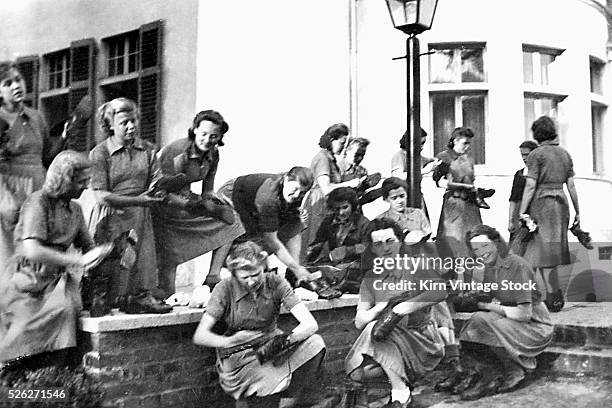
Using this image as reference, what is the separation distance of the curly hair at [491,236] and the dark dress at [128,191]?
1.65m

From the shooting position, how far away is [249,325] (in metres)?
3.32

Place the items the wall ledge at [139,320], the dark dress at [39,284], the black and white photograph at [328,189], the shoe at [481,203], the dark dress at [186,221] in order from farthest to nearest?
the shoe at [481,203]
the dark dress at [186,221]
the black and white photograph at [328,189]
the dark dress at [39,284]
the wall ledge at [139,320]

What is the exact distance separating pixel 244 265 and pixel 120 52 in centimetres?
133

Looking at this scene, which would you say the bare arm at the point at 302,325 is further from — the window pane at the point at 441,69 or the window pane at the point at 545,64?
the window pane at the point at 545,64

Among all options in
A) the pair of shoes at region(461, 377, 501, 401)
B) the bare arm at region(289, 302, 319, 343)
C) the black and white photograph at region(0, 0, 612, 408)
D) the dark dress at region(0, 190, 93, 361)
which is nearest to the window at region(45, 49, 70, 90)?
the black and white photograph at region(0, 0, 612, 408)

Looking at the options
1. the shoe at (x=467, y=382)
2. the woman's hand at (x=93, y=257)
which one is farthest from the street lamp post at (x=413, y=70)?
the woman's hand at (x=93, y=257)

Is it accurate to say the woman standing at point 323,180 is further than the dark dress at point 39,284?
Yes

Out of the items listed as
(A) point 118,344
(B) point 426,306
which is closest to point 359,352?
(B) point 426,306

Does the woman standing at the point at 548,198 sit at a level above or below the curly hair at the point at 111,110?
below

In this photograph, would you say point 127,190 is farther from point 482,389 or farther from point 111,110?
point 482,389

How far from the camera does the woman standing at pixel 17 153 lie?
133 inches

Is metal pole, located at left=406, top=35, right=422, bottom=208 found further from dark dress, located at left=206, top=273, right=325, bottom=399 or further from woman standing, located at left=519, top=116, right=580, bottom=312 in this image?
dark dress, located at left=206, top=273, right=325, bottom=399

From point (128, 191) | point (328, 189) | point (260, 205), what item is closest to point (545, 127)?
point (328, 189)

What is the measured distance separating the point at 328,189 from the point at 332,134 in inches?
11.6
